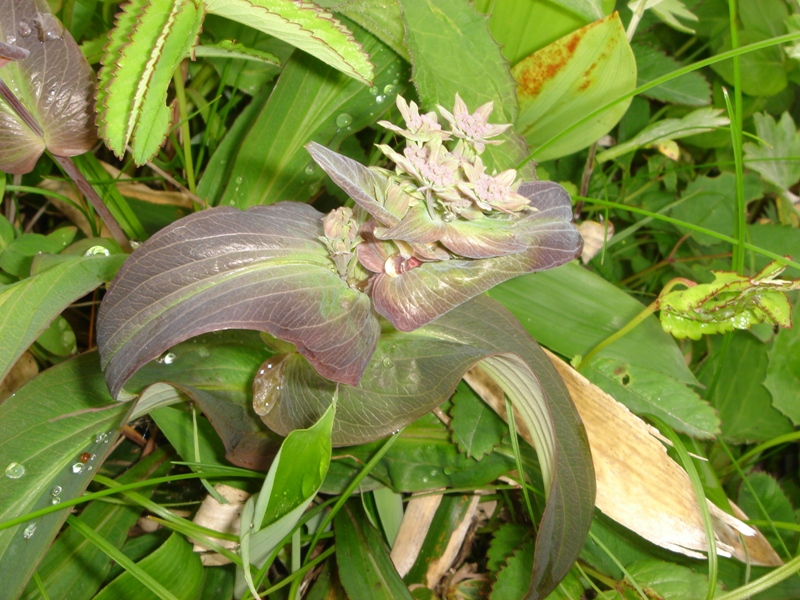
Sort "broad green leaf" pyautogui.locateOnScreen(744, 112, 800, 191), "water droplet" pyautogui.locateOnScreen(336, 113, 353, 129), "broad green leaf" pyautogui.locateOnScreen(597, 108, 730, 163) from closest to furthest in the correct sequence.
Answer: "water droplet" pyautogui.locateOnScreen(336, 113, 353, 129) < "broad green leaf" pyautogui.locateOnScreen(597, 108, 730, 163) < "broad green leaf" pyautogui.locateOnScreen(744, 112, 800, 191)

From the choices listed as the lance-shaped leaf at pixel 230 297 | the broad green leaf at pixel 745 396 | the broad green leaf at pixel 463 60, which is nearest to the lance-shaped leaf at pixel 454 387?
the lance-shaped leaf at pixel 230 297

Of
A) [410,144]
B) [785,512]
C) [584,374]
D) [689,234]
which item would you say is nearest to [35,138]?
[410,144]

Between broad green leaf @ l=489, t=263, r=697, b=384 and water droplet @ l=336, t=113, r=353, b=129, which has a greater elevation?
water droplet @ l=336, t=113, r=353, b=129

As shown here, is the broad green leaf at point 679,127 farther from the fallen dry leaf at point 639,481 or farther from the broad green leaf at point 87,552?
the broad green leaf at point 87,552

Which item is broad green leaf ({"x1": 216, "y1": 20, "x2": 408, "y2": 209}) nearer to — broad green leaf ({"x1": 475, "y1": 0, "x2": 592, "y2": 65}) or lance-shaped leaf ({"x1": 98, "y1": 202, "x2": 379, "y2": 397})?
broad green leaf ({"x1": 475, "y1": 0, "x2": 592, "y2": 65})

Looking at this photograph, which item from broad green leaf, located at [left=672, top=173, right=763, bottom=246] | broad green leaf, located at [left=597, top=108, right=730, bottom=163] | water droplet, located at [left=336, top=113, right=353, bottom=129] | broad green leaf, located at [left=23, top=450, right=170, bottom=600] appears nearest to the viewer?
broad green leaf, located at [left=23, top=450, right=170, bottom=600]

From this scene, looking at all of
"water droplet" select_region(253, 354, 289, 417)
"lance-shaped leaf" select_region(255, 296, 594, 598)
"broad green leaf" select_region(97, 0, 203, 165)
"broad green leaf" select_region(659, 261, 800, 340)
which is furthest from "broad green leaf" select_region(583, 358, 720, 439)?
"broad green leaf" select_region(97, 0, 203, 165)

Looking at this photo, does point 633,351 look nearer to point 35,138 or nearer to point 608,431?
point 608,431
